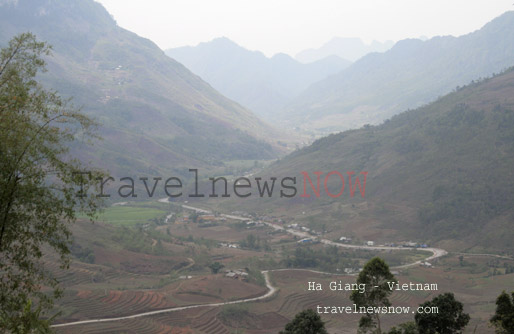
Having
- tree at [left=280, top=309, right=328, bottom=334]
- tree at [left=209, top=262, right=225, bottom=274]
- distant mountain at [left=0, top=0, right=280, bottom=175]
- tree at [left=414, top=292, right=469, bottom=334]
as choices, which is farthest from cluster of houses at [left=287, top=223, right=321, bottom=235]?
distant mountain at [left=0, top=0, right=280, bottom=175]

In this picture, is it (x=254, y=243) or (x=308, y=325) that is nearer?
(x=308, y=325)

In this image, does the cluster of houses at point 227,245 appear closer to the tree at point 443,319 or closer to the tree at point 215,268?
the tree at point 215,268

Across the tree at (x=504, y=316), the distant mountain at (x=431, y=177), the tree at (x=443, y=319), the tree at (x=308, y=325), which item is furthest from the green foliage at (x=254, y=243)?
the tree at (x=504, y=316)

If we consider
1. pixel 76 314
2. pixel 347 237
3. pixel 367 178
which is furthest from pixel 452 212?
pixel 76 314

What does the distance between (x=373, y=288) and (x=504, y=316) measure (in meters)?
4.03

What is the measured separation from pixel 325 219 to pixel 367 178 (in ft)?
47.0

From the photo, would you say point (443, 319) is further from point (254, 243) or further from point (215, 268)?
point (254, 243)

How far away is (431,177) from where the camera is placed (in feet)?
220

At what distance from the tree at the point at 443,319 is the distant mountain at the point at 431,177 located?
124 ft

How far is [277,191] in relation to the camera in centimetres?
8181

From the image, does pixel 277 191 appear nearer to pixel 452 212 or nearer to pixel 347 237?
pixel 347 237

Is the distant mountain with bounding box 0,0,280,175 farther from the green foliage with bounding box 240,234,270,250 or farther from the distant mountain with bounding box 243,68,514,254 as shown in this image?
the green foliage with bounding box 240,234,270,250

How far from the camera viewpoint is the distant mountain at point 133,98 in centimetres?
11681

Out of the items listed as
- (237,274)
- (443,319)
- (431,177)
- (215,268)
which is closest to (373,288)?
(443,319)
